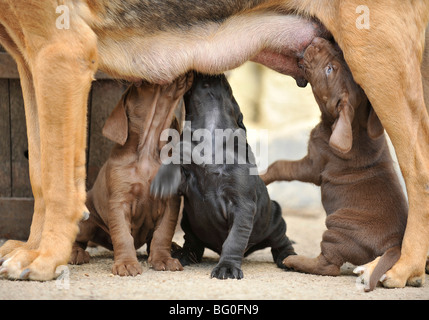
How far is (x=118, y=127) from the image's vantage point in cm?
375

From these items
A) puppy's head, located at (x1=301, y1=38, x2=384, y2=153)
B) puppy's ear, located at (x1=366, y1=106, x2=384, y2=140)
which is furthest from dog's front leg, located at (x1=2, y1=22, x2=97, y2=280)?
puppy's ear, located at (x1=366, y1=106, x2=384, y2=140)

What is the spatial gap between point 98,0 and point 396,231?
2124mm

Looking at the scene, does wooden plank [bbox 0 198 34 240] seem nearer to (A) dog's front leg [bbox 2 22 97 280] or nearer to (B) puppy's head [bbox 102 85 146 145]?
(B) puppy's head [bbox 102 85 146 145]

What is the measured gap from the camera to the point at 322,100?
381 centimetres

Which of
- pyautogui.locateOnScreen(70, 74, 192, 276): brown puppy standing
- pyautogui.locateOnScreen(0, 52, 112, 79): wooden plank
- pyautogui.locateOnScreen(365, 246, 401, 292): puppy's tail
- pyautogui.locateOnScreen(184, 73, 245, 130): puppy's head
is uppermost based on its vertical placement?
pyautogui.locateOnScreen(0, 52, 112, 79): wooden plank

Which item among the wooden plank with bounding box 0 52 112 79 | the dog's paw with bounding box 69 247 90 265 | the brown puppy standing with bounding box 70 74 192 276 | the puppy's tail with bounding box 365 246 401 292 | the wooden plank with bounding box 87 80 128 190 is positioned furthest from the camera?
the wooden plank with bounding box 87 80 128 190

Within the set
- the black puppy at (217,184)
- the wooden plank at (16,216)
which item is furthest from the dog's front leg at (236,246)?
the wooden plank at (16,216)

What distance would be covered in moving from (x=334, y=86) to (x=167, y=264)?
1447 mm

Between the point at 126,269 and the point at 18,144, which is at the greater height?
the point at 18,144

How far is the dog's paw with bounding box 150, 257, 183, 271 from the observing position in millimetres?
3477

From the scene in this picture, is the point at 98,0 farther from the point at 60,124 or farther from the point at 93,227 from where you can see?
the point at 93,227

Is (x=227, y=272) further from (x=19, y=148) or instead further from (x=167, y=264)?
(x=19, y=148)

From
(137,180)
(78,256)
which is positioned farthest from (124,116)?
(78,256)
